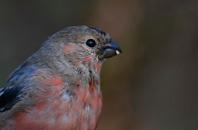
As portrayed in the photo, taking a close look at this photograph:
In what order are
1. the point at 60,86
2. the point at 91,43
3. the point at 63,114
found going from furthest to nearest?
the point at 91,43 → the point at 60,86 → the point at 63,114

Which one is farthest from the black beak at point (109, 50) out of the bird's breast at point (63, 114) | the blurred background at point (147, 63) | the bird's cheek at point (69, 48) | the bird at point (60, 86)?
the blurred background at point (147, 63)

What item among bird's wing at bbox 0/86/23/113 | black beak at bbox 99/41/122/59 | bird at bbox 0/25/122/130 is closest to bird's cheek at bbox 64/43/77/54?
bird at bbox 0/25/122/130

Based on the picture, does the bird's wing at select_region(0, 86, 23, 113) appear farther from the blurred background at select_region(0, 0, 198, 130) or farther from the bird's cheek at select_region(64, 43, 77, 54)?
the blurred background at select_region(0, 0, 198, 130)

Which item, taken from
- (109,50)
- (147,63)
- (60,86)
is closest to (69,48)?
(109,50)

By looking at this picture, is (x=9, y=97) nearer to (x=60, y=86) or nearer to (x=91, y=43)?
(x=60, y=86)

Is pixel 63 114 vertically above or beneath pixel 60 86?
beneath

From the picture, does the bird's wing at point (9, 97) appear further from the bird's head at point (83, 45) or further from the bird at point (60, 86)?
the bird's head at point (83, 45)

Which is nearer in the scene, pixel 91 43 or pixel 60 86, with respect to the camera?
pixel 60 86
